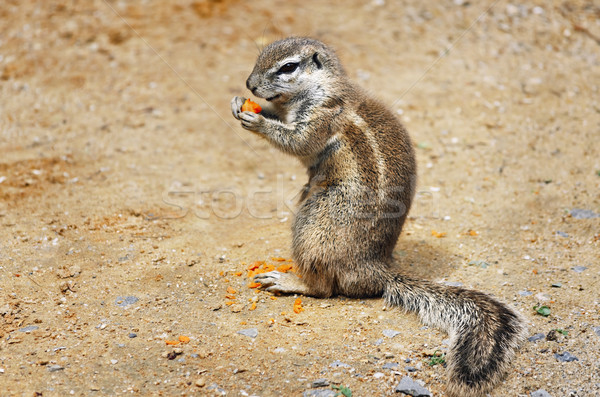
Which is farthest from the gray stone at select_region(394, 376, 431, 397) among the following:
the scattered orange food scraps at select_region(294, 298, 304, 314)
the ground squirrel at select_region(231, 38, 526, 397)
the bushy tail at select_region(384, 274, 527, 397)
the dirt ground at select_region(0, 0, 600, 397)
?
the scattered orange food scraps at select_region(294, 298, 304, 314)

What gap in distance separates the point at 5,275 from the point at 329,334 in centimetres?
287

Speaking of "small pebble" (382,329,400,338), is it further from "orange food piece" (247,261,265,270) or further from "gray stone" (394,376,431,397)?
"orange food piece" (247,261,265,270)

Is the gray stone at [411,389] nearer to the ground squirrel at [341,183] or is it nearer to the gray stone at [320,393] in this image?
the gray stone at [320,393]

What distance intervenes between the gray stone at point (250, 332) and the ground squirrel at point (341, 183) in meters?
0.59

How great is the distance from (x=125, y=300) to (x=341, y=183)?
206 cm

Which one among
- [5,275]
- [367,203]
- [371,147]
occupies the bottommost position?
[5,275]

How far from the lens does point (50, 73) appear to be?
8.70 meters

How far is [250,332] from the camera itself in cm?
422

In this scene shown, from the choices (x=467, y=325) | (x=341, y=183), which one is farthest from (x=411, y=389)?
(x=341, y=183)

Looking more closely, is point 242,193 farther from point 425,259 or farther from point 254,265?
point 425,259

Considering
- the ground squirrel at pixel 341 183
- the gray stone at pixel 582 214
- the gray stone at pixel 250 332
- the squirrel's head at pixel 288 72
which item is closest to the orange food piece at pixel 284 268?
the ground squirrel at pixel 341 183

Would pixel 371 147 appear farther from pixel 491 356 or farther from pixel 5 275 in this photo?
pixel 5 275

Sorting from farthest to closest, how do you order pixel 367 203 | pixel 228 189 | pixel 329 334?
Answer: pixel 228 189 < pixel 367 203 < pixel 329 334

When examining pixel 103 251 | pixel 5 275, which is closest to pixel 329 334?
pixel 103 251
